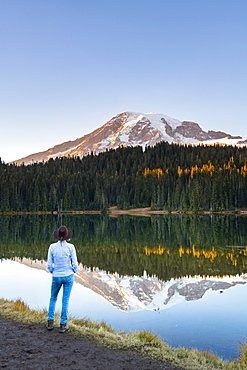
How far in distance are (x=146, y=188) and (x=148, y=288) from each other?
140225mm

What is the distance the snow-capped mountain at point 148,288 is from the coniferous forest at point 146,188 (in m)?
107

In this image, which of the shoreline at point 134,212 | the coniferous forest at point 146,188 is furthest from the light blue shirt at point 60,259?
the coniferous forest at point 146,188

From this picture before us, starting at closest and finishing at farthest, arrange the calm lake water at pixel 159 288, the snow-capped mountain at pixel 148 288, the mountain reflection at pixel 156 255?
the calm lake water at pixel 159 288 < the snow-capped mountain at pixel 148 288 < the mountain reflection at pixel 156 255

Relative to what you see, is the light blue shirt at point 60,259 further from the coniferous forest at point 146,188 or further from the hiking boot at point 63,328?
the coniferous forest at point 146,188

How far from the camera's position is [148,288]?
68.1ft

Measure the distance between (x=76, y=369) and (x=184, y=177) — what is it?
155028mm

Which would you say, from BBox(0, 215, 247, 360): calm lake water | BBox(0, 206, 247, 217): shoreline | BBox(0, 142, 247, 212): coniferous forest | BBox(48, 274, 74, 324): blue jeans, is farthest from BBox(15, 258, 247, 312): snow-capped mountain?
BBox(0, 142, 247, 212): coniferous forest

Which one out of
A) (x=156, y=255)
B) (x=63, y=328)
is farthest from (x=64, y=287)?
(x=156, y=255)

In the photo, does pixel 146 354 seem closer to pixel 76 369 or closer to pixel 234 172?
pixel 76 369

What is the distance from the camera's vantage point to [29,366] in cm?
815

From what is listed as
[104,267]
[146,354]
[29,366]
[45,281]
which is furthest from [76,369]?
[104,267]

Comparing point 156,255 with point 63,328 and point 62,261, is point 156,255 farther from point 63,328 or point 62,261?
point 62,261

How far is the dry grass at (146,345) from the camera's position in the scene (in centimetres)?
902

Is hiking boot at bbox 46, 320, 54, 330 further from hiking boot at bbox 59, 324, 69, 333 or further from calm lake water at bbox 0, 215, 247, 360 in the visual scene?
calm lake water at bbox 0, 215, 247, 360
